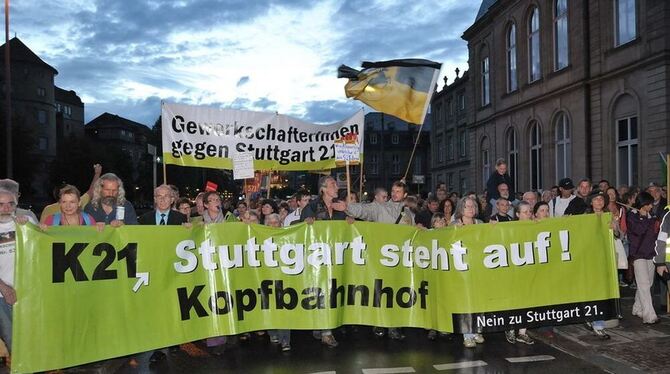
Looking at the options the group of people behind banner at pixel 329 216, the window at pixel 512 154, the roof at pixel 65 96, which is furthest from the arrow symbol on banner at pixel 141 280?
the roof at pixel 65 96

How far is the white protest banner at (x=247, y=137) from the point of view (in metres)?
8.65

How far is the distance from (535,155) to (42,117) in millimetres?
63553

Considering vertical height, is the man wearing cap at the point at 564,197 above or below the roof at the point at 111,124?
below

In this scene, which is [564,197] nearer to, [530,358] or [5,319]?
[530,358]

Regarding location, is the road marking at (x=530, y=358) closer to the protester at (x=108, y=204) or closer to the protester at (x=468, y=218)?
the protester at (x=468, y=218)

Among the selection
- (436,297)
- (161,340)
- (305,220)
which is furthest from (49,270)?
(436,297)

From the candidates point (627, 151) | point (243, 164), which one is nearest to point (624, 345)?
point (243, 164)

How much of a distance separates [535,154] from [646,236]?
71.4ft

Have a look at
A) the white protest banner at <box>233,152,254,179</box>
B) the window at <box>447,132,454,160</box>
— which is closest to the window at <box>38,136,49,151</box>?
the window at <box>447,132,454,160</box>

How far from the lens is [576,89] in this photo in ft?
77.6

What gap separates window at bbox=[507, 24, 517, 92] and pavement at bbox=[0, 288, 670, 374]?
2492 cm

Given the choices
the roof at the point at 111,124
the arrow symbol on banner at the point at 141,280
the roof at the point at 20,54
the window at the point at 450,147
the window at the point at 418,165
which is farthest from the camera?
the roof at the point at 111,124

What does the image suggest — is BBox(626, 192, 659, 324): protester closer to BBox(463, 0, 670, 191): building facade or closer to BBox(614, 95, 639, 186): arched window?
BBox(463, 0, 670, 191): building facade

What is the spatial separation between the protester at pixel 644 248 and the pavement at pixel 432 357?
0.31m
